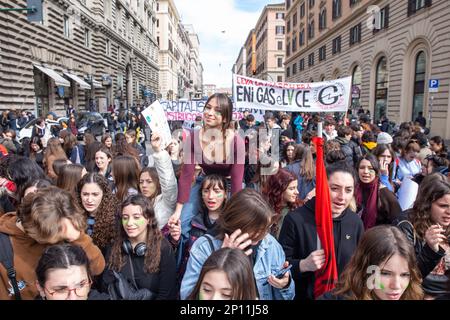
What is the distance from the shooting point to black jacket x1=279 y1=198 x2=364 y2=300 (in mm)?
2486

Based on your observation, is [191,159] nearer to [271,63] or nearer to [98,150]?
[98,150]

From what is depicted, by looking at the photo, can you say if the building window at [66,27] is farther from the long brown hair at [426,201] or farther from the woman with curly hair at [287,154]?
the long brown hair at [426,201]

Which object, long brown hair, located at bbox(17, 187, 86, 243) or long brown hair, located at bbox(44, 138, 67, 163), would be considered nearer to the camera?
long brown hair, located at bbox(17, 187, 86, 243)

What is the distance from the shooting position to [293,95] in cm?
700

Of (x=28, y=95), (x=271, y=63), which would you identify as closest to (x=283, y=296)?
(x=28, y=95)

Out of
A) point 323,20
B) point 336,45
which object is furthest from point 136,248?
point 323,20

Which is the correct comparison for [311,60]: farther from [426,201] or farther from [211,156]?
[426,201]

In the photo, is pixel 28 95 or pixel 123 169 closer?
pixel 123 169

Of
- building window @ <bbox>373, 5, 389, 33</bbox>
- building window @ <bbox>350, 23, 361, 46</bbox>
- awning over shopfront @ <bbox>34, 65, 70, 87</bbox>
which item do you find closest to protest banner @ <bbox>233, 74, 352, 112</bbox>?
→ awning over shopfront @ <bbox>34, 65, 70, 87</bbox>

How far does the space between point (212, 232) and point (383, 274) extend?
1089 mm

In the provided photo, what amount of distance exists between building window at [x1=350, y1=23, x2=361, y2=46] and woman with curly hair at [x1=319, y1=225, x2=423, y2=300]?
2993 centimetres

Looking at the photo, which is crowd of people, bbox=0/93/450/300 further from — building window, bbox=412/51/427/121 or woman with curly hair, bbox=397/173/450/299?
building window, bbox=412/51/427/121

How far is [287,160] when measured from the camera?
19.3 ft

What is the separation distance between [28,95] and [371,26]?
2332 cm
